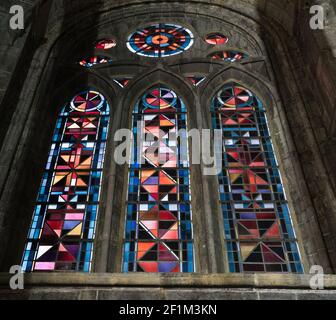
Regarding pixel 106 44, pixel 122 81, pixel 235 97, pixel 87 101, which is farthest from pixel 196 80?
pixel 106 44

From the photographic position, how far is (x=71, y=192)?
635 centimetres

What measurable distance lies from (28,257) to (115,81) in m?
3.45

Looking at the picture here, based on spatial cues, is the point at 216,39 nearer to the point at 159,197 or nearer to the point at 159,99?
the point at 159,99

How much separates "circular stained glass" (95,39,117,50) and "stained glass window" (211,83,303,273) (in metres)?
2.48

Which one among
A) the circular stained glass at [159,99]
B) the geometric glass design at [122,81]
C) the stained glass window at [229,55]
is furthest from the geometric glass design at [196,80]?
the geometric glass design at [122,81]

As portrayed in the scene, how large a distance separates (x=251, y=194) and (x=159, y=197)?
3.82 ft

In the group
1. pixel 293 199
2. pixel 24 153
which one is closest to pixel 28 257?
pixel 24 153

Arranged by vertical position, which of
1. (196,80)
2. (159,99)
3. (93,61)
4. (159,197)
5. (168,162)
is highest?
(93,61)

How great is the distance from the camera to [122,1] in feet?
31.3

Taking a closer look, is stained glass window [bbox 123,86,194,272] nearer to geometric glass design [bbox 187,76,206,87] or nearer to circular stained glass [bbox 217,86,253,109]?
geometric glass design [bbox 187,76,206,87]

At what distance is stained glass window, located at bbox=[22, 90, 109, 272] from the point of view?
5.63 meters

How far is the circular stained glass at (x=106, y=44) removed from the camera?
9.01 m

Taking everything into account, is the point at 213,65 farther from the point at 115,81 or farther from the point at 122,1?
the point at 122,1

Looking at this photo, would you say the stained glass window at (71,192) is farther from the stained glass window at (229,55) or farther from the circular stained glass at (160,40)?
the stained glass window at (229,55)
